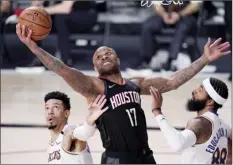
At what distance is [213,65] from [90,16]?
7.10ft

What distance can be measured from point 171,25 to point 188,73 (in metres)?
4.94

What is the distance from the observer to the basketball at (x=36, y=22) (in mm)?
6021

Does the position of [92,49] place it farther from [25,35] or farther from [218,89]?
[25,35]

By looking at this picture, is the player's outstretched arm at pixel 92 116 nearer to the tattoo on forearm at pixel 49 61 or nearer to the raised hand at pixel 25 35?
the tattoo on forearm at pixel 49 61

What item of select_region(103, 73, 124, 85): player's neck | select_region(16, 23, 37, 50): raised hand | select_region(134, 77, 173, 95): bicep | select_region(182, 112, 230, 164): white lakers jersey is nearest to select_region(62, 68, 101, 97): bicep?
select_region(103, 73, 124, 85): player's neck

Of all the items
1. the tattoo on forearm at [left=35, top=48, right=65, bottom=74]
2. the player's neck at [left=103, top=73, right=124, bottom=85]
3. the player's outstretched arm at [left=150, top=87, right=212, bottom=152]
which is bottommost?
the player's outstretched arm at [left=150, top=87, right=212, bottom=152]

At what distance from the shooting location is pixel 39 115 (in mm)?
10570

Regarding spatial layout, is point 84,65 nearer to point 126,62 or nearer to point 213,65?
point 126,62

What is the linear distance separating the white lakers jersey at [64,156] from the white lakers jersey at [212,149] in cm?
80

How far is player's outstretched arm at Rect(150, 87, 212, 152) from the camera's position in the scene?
5.58 metres

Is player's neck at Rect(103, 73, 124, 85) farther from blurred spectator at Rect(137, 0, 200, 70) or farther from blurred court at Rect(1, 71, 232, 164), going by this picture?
blurred spectator at Rect(137, 0, 200, 70)

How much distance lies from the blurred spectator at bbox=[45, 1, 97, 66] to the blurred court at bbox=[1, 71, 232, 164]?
52 cm

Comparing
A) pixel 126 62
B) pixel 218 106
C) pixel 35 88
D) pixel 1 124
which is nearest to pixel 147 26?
pixel 126 62

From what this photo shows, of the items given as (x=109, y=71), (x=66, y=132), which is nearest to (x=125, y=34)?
(x=66, y=132)
